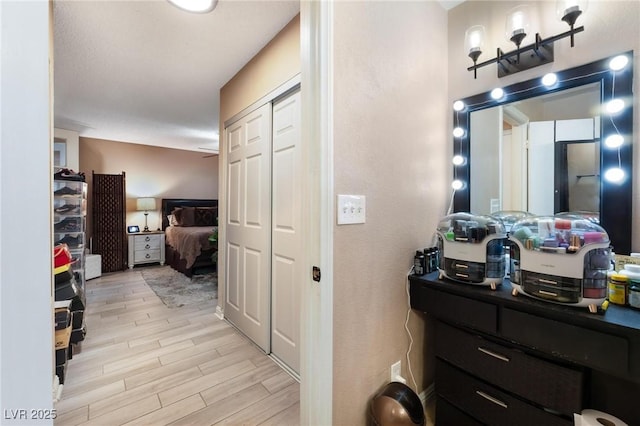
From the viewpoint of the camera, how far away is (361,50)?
4.16 ft

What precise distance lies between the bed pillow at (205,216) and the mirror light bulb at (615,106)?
5715 mm

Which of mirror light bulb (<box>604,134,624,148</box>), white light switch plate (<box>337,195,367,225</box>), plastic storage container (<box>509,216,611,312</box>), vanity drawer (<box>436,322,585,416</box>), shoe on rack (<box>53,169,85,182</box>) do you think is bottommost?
vanity drawer (<box>436,322,585,416</box>)

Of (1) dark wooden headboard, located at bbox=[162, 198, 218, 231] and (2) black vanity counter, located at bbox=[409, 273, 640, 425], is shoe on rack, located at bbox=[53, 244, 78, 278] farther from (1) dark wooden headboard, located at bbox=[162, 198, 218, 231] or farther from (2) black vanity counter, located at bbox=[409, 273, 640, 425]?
(1) dark wooden headboard, located at bbox=[162, 198, 218, 231]

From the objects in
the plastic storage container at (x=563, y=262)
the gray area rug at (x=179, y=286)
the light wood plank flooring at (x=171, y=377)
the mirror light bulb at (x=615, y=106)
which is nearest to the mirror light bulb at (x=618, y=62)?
the mirror light bulb at (x=615, y=106)

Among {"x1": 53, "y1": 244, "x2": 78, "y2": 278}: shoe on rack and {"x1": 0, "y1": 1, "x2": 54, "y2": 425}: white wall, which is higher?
{"x1": 0, "y1": 1, "x2": 54, "y2": 425}: white wall

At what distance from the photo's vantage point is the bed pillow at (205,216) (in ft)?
18.2

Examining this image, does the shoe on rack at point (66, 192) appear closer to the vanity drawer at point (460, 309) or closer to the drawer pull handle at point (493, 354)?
the vanity drawer at point (460, 309)

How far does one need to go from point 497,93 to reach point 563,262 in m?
1.02

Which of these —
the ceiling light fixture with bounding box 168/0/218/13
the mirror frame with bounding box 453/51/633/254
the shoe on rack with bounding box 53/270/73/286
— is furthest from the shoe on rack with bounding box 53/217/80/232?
the mirror frame with bounding box 453/51/633/254

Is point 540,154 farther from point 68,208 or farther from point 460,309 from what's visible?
point 68,208

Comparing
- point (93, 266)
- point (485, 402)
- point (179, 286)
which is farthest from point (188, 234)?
point (485, 402)

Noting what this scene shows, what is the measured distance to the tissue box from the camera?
433 centimetres

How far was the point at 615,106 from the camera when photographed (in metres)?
1.23

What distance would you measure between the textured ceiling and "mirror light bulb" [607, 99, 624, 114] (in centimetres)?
178
